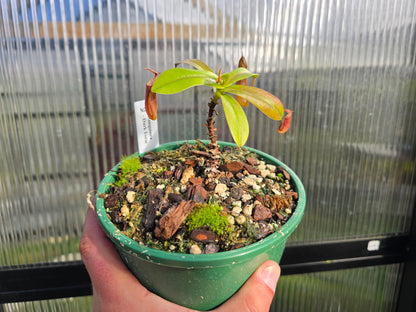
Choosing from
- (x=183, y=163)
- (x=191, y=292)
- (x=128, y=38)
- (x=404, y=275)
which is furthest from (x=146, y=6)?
(x=404, y=275)

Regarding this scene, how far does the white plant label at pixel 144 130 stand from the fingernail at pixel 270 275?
15.5 inches

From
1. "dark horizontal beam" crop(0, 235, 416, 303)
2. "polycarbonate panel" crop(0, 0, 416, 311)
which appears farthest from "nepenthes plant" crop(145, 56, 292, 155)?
"dark horizontal beam" crop(0, 235, 416, 303)

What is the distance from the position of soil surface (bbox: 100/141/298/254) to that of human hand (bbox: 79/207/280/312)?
0.31 feet

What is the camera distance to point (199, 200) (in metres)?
0.57

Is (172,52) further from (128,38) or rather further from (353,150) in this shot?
(353,150)

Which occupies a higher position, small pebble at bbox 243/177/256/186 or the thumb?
small pebble at bbox 243/177/256/186

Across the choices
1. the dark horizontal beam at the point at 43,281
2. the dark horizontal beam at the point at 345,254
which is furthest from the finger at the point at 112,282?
the dark horizontal beam at the point at 345,254

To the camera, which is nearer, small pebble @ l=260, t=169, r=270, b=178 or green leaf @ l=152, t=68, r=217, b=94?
green leaf @ l=152, t=68, r=217, b=94

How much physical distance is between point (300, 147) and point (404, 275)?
0.73 metres

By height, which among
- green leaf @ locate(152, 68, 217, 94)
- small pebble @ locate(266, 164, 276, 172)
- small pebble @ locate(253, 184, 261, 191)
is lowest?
small pebble @ locate(253, 184, 261, 191)

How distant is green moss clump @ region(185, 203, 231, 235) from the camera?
52 cm

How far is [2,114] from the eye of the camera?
883 mm

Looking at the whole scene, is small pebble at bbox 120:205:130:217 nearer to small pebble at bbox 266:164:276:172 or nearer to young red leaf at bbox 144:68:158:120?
young red leaf at bbox 144:68:158:120

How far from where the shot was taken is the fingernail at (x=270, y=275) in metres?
0.57
